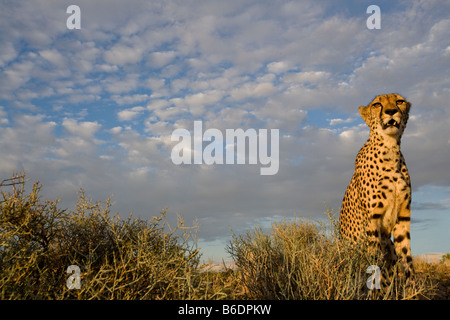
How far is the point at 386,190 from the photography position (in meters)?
5.66

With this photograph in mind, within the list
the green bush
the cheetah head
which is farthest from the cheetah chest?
the green bush

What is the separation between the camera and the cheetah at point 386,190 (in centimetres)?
564

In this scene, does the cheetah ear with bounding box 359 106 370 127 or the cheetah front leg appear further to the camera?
the cheetah ear with bounding box 359 106 370 127

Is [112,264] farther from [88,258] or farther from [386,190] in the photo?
[386,190]

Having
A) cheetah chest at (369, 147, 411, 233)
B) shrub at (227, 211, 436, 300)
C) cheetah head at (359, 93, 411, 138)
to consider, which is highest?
cheetah head at (359, 93, 411, 138)

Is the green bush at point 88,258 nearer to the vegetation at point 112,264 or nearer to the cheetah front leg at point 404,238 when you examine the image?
the vegetation at point 112,264

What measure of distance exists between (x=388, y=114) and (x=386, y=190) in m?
1.18

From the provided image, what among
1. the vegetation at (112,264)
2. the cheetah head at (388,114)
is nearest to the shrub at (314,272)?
the vegetation at (112,264)

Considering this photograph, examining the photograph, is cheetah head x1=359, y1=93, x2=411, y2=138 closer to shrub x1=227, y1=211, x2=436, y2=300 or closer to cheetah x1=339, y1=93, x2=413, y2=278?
cheetah x1=339, y1=93, x2=413, y2=278

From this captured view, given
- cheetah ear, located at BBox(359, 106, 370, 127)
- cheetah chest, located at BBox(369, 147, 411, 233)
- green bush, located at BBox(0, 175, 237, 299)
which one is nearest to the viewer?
green bush, located at BBox(0, 175, 237, 299)

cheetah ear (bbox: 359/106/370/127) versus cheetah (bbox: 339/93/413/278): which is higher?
cheetah ear (bbox: 359/106/370/127)

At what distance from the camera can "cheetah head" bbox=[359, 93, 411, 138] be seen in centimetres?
579

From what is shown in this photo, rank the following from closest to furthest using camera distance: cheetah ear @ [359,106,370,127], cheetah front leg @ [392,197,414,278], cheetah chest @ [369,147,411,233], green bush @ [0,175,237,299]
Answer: green bush @ [0,175,237,299], cheetah chest @ [369,147,411,233], cheetah front leg @ [392,197,414,278], cheetah ear @ [359,106,370,127]
